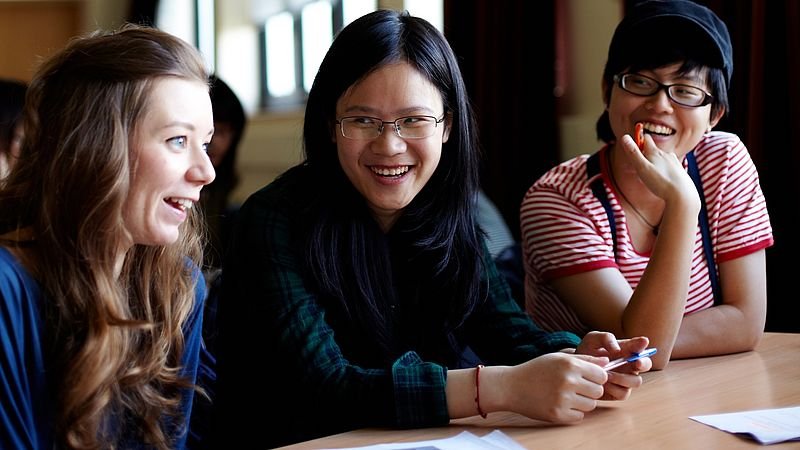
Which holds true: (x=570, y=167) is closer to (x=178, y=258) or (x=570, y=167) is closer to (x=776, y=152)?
(x=178, y=258)

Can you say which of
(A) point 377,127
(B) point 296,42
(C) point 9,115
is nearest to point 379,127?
(A) point 377,127

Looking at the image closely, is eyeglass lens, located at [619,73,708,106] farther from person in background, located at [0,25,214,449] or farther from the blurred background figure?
the blurred background figure

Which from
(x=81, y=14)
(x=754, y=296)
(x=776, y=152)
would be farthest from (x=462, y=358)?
(x=81, y=14)

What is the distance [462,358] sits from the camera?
5.53ft

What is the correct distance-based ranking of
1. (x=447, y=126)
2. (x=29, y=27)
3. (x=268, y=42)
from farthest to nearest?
(x=29, y=27), (x=268, y=42), (x=447, y=126)

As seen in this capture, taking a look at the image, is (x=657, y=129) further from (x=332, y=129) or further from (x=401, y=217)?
(x=332, y=129)

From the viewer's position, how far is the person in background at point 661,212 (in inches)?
68.4

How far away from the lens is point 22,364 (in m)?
1.14

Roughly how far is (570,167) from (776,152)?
1284mm

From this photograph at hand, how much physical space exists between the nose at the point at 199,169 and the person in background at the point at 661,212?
84 cm

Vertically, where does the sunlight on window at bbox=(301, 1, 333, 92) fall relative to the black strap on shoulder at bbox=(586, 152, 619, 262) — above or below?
above

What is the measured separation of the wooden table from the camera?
120cm

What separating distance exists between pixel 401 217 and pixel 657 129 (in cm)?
58

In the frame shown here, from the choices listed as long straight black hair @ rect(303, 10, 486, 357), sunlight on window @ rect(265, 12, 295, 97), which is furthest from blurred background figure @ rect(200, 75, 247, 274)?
sunlight on window @ rect(265, 12, 295, 97)
